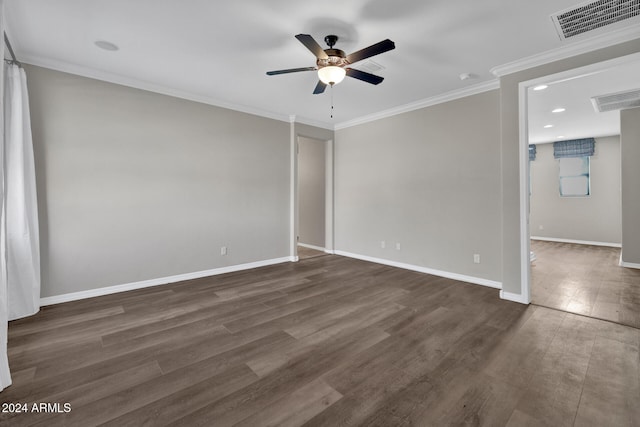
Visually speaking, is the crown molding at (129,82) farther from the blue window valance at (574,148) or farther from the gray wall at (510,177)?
the blue window valance at (574,148)

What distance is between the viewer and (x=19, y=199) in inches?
109

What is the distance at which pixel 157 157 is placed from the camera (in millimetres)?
3867

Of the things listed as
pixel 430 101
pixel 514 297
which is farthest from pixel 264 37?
pixel 514 297

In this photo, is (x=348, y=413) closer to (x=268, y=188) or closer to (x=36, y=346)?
(x=36, y=346)

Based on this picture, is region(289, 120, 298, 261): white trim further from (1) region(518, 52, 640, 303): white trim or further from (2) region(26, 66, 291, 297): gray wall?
(1) region(518, 52, 640, 303): white trim

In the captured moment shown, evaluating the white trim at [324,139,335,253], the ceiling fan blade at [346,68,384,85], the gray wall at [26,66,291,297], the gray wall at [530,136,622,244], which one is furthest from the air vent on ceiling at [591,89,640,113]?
the gray wall at [26,66,291,297]

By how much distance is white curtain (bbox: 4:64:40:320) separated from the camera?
2.72 meters

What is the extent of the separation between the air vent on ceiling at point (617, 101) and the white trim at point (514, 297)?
3561 millimetres

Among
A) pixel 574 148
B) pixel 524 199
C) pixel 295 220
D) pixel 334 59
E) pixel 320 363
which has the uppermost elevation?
pixel 574 148

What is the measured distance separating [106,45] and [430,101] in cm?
418

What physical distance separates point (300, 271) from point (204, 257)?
1.52 meters

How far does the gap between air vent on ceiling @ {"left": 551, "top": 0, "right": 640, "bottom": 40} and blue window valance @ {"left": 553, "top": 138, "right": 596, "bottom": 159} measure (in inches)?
248

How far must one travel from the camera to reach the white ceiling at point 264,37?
228 cm

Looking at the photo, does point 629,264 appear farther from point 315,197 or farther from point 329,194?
point 315,197
